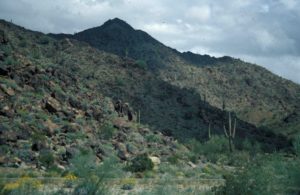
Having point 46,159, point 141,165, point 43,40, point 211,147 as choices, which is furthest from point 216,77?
point 46,159

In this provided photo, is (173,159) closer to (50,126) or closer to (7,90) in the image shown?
(50,126)

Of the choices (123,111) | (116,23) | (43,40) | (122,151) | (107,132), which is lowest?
(122,151)

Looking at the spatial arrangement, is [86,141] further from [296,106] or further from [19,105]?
[296,106]

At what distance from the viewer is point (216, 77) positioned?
12069cm

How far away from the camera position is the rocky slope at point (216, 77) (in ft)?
361

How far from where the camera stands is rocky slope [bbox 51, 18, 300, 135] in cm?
11006

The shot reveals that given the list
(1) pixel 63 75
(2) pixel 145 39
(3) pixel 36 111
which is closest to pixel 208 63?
(2) pixel 145 39

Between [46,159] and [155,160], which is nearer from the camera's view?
[46,159]

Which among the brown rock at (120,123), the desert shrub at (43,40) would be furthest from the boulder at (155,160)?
the desert shrub at (43,40)

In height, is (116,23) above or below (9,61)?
above

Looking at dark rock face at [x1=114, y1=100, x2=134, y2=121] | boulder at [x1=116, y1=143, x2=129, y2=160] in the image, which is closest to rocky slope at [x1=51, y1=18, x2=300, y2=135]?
dark rock face at [x1=114, y1=100, x2=134, y2=121]

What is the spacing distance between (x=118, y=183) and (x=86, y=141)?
2242cm

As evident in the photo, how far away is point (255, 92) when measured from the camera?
4761 inches

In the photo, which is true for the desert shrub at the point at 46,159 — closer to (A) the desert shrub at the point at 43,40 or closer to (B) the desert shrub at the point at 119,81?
(B) the desert shrub at the point at 119,81
